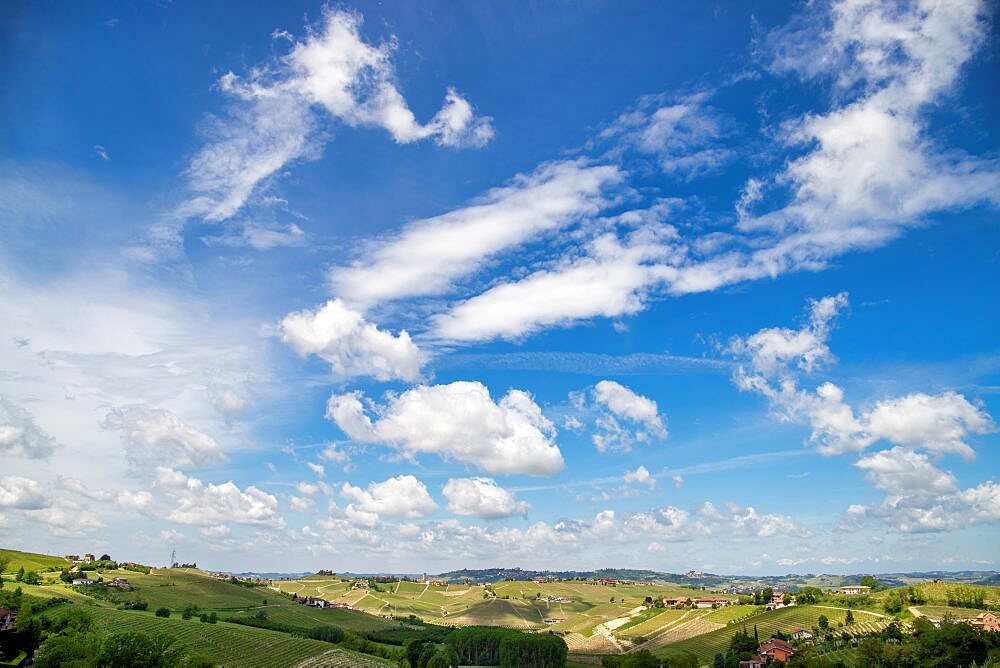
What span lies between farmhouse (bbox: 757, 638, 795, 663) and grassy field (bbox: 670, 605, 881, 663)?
65.6 ft

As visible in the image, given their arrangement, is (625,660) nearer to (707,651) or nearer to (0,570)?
(707,651)

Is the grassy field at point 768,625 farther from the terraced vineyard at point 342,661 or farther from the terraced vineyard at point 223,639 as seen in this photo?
the terraced vineyard at point 223,639

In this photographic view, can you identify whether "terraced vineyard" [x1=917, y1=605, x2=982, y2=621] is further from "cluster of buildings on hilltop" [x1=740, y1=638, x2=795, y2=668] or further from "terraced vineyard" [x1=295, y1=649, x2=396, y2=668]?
"terraced vineyard" [x1=295, y1=649, x2=396, y2=668]

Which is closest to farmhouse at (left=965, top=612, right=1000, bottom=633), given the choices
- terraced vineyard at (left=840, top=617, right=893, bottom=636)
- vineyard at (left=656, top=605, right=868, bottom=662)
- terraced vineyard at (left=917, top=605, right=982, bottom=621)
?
terraced vineyard at (left=917, top=605, right=982, bottom=621)

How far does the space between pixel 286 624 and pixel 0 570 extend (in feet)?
248

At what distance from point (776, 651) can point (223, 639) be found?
121058mm

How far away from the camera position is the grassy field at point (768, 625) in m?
167

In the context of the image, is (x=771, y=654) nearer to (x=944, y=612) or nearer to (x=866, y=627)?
(x=866, y=627)

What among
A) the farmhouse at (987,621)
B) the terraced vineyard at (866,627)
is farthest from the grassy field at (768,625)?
the farmhouse at (987,621)

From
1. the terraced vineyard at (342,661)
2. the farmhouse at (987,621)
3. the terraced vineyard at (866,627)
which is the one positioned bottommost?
the terraced vineyard at (342,661)

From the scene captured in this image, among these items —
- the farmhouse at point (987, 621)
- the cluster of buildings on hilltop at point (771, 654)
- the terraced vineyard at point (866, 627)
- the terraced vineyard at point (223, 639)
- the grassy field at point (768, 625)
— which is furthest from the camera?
the grassy field at point (768, 625)

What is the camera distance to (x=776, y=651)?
140 m

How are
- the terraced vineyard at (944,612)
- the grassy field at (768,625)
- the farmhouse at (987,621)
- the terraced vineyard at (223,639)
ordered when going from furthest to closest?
the grassy field at (768,625)
the terraced vineyard at (944,612)
the farmhouse at (987,621)
the terraced vineyard at (223,639)

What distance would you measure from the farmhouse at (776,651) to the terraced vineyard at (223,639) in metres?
98.6
